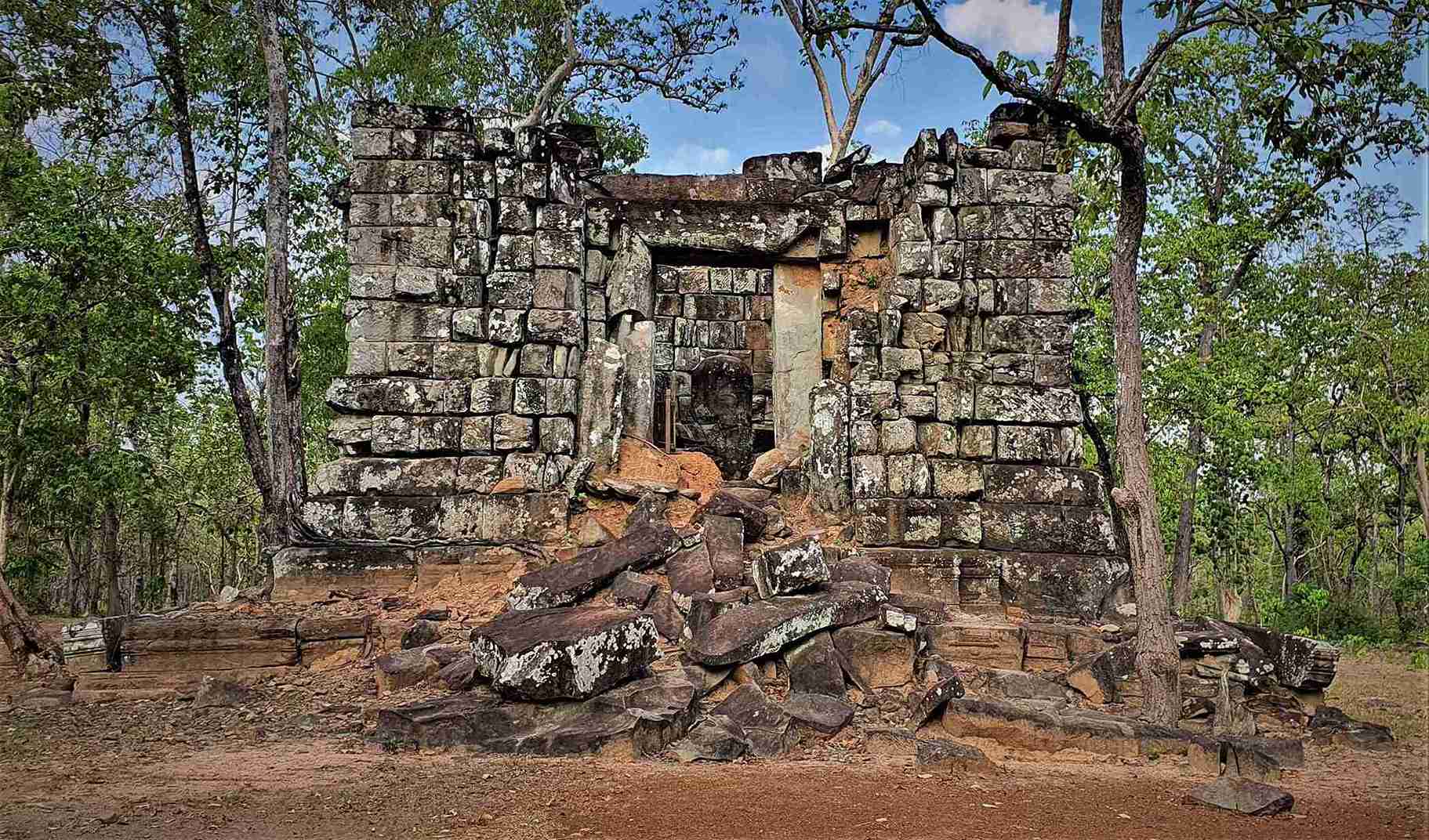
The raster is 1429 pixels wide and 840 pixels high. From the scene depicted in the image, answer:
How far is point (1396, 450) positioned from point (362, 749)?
626 inches

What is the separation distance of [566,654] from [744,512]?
99.2 inches

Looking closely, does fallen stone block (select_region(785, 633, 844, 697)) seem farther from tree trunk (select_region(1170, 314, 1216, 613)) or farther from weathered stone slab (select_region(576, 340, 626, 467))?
tree trunk (select_region(1170, 314, 1216, 613))

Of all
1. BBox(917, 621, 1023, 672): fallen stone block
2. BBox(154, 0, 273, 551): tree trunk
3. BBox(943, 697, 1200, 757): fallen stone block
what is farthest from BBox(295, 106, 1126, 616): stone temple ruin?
BBox(154, 0, 273, 551): tree trunk

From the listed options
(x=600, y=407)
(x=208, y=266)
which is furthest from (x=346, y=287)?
(x=600, y=407)

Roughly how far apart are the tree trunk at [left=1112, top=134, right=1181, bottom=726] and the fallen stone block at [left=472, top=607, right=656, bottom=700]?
9.56ft

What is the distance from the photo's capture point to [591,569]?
6.75m

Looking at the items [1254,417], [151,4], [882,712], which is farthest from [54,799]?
[1254,417]

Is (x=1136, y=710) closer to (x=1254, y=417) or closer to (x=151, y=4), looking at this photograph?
(x=1254, y=417)

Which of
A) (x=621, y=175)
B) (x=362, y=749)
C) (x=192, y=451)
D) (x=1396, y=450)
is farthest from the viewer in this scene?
(x=192, y=451)

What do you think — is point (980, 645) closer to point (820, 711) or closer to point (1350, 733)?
point (820, 711)

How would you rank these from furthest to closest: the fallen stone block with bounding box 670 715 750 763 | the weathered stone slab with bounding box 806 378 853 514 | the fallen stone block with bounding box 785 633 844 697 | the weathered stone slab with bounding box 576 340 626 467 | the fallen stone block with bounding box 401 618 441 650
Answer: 1. the weathered stone slab with bounding box 576 340 626 467
2. the weathered stone slab with bounding box 806 378 853 514
3. the fallen stone block with bounding box 401 618 441 650
4. the fallen stone block with bounding box 785 633 844 697
5. the fallen stone block with bounding box 670 715 750 763

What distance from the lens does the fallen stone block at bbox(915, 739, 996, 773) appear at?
503 cm

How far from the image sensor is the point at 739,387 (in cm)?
1165

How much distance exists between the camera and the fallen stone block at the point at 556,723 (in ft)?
16.5
